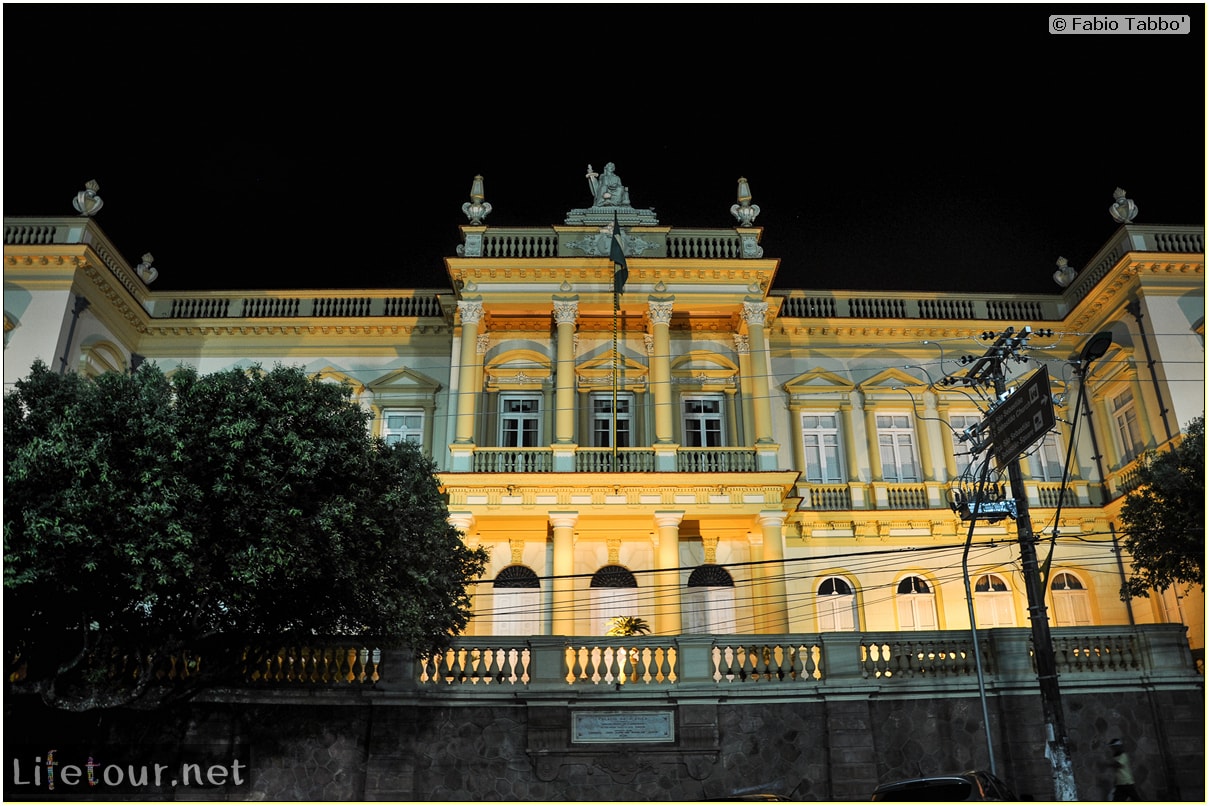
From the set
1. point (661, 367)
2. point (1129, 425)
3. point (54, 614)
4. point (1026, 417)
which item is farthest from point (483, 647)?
point (1129, 425)

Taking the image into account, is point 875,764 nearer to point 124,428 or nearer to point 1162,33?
point 1162,33

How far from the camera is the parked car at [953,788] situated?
1134 centimetres

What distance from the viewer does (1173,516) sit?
1691 cm

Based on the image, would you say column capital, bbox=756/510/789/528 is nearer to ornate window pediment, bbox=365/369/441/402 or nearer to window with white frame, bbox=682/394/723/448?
window with white frame, bbox=682/394/723/448

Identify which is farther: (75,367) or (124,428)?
(75,367)

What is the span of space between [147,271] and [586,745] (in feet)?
67.5

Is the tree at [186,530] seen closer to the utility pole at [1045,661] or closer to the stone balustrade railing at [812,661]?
the stone balustrade railing at [812,661]

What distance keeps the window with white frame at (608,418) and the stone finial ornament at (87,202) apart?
13.3 m

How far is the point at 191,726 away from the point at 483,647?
4218 mm

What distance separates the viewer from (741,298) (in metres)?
25.2

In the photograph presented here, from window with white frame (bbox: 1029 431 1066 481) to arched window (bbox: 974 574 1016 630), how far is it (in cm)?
309

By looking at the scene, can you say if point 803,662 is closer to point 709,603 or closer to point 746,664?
point 746,664

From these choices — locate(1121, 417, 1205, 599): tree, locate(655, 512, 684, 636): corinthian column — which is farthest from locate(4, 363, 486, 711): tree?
locate(1121, 417, 1205, 599): tree

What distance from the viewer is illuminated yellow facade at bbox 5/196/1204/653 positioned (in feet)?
75.7
